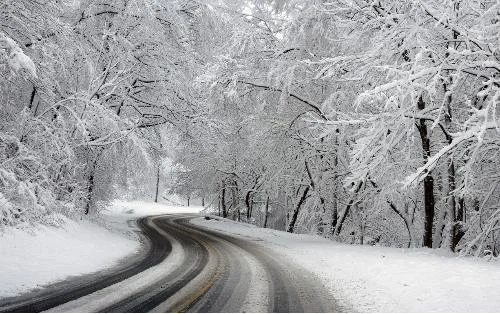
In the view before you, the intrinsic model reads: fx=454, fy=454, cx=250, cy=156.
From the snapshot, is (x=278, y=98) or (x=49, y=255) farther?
(x=278, y=98)

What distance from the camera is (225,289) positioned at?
28.5 ft

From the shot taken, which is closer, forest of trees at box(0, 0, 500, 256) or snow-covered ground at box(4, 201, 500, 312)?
snow-covered ground at box(4, 201, 500, 312)

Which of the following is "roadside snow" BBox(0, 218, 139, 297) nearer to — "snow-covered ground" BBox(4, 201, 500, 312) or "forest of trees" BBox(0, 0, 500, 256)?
"snow-covered ground" BBox(4, 201, 500, 312)

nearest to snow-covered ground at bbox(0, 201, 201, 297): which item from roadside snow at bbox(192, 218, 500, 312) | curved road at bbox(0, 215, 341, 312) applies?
curved road at bbox(0, 215, 341, 312)

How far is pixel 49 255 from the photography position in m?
10.7

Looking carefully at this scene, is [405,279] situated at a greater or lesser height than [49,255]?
greater

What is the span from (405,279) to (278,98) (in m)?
9.90

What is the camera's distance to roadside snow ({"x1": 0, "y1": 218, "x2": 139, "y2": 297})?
328 inches

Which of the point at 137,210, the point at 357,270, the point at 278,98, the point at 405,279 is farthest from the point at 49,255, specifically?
the point at 137,210

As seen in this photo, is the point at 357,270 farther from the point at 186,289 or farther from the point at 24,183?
the point at 24,183

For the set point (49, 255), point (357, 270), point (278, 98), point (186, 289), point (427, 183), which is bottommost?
point (186, 289)

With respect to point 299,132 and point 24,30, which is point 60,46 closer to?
point 24,30

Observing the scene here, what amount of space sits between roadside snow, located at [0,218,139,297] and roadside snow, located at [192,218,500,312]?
5433 millimetres

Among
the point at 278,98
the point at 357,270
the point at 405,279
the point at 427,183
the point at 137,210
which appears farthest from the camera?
the point at 137,210
